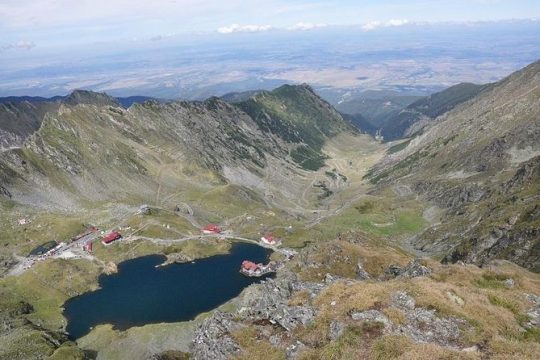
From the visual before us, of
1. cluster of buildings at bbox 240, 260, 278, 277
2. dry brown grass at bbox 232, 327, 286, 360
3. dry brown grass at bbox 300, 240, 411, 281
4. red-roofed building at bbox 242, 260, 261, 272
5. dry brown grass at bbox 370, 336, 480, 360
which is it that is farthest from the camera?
red-roofed building at bbox 242, 260, 261, 272

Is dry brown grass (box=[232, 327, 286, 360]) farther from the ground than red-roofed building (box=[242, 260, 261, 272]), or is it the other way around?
dry brown grass (box=[232, 327, 286, 360])

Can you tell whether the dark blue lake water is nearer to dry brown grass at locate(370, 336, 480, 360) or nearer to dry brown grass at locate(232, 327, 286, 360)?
dry brown grass at locate(232, 327, 286, 360)

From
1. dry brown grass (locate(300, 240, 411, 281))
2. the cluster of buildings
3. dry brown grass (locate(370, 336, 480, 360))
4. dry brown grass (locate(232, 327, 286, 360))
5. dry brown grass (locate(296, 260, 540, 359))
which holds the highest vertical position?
dry brown grass (locate(370, 336, 480, 360))

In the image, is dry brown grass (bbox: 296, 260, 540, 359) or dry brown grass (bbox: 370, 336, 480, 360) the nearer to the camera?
dry brown grass (bbox: 370, 336, 480, 360)

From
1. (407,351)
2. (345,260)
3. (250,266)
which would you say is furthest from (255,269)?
(407,351)

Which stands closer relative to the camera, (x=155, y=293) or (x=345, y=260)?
(x=345, y=260)

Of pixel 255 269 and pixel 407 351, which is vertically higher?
pixel 407 351

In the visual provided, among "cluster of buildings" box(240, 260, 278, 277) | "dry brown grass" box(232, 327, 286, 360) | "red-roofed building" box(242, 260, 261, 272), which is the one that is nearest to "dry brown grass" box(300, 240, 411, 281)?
"cluster of buildings" box(240, 260, 278, 277)

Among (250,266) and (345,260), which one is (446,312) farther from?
(250,266)

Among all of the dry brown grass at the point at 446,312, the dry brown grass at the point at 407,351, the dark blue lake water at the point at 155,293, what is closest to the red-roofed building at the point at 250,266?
the dark blue lake water at the point at 155,293

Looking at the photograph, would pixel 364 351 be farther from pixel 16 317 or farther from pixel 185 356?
pixel 16 317
